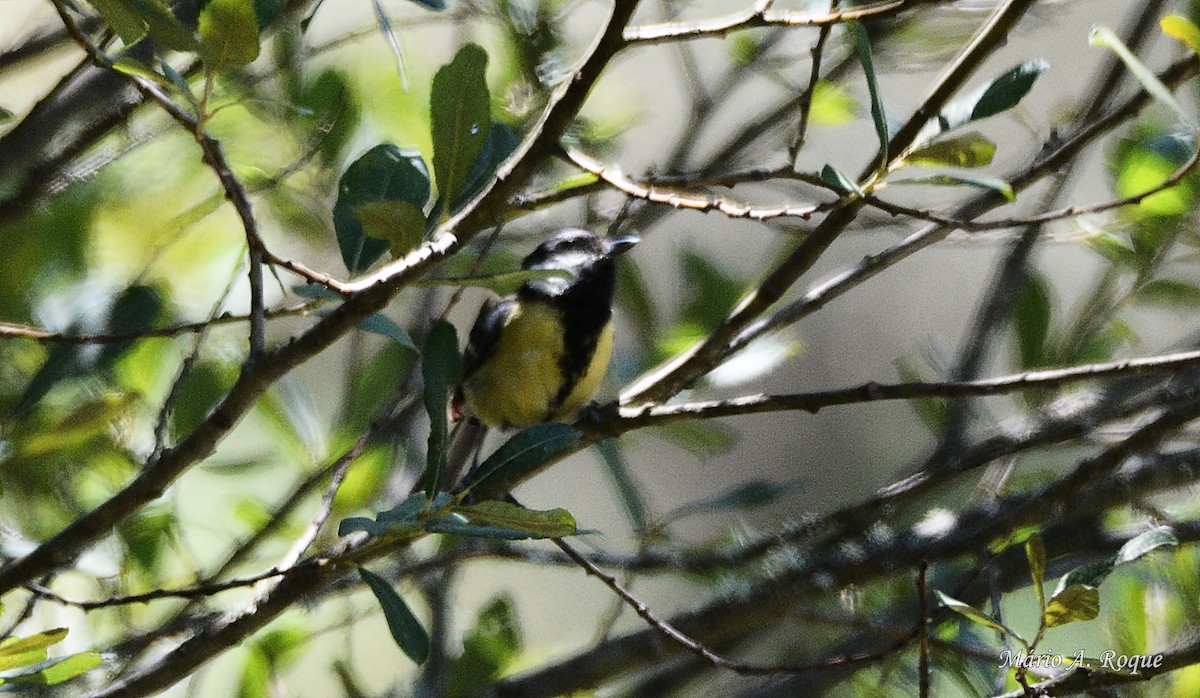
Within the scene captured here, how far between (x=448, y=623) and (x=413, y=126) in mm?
903

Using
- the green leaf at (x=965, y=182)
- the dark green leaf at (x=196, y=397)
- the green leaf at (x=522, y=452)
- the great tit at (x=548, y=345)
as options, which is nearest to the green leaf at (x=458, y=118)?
the green leaf at (x=522, y=452)

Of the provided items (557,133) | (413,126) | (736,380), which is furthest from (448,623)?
(557,133)

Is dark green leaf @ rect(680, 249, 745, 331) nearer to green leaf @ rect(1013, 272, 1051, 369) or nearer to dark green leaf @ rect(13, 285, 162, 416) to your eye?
green leaf @ rect(1013, 272, 1051, 369)

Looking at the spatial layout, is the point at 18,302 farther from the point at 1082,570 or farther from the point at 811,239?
the point at 1082,570

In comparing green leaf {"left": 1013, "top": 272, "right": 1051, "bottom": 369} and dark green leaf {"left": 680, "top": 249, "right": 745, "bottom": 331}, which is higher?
dark green leaf {"left": 680, "top": 249, "right": 745, "bottom": 331}

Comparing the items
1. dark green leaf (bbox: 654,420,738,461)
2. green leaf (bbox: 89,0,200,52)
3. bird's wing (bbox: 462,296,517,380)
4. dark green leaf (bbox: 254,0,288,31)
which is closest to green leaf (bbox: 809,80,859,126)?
dark green leaf (bbox: 654,420,738,461)

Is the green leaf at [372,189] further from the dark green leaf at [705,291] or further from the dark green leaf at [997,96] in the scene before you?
the dark green leaf at [705,291]

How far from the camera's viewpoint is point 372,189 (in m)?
1.19

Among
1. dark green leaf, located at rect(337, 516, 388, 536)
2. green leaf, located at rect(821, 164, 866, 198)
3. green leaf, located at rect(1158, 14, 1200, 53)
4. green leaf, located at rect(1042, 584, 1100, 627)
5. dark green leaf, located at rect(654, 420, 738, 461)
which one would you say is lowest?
green leaf, located at rect(1042, 584, 1100, 627)

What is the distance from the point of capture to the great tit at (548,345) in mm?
2369

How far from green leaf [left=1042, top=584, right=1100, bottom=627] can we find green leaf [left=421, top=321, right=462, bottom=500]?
0.63m

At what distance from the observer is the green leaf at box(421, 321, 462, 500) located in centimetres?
121

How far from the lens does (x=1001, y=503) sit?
68.9 inches

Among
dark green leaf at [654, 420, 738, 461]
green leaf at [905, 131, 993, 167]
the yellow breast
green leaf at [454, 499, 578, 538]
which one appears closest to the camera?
green leaf at [454, 499, 578, 538]
